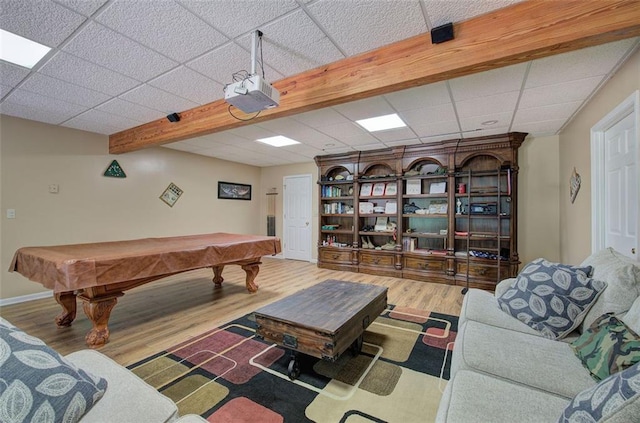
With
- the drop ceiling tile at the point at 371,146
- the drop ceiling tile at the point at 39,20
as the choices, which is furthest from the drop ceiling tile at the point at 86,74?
the drop ceiling tile at the point at 371,146

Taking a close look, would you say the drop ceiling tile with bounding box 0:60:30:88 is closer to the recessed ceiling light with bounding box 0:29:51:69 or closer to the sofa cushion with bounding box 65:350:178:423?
the recessed ceiling light with bounding box 0:29:51:69

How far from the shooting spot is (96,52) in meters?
2.10

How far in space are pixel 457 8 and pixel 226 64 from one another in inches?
67.8

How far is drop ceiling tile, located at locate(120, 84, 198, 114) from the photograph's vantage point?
2.77m

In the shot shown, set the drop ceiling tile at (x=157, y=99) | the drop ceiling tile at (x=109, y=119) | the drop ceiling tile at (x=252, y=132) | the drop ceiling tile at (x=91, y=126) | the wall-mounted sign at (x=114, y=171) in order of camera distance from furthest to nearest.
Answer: the wall-mounted sign at (x=114, y=171) < the drop ceiling tile at (x=252, y=132) < the drop ceiling tile at (x=91, y=126) < the drop ceiling tile at (x=109, y=119) < the drop ceiling tile at (x=157, y=99)

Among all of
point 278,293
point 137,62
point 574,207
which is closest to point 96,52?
point 137,62

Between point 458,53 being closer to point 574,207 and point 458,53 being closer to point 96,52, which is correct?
point 96,52

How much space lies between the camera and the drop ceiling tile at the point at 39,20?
1630mm

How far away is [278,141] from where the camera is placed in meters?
4.65

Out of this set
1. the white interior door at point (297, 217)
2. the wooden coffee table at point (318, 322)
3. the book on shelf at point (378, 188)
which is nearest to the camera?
the wooden coffee table at point (318, 322)

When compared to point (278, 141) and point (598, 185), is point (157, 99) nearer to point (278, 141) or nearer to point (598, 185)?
point (278, 141)

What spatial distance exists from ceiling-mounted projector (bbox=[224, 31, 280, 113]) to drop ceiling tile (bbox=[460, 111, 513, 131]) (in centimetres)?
259

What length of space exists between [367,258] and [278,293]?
2033mm

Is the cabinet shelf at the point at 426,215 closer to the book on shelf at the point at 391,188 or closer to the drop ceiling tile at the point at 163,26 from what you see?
the book on shelf at the point at 391,188
